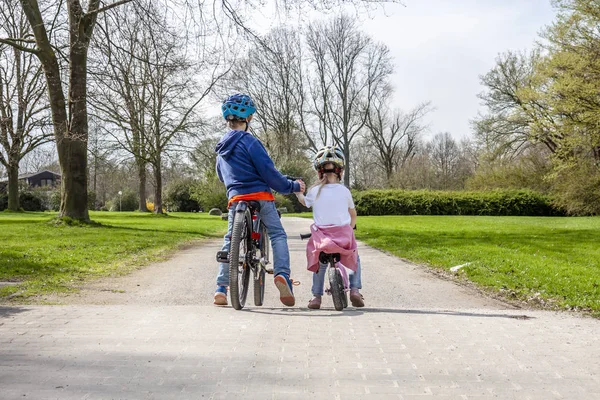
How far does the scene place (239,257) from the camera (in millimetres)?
5379

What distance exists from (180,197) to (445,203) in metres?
24.0

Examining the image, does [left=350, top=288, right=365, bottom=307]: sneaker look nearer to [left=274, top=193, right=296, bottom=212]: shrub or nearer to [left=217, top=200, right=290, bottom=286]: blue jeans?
[left=217, top=200, right=290, bottom=286]: blue jeans

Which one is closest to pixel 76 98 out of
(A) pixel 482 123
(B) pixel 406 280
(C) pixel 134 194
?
(B) pixel 406 280

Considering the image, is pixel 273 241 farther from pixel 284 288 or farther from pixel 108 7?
pixel 108 7

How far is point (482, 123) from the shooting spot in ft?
148

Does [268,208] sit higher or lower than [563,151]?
lower

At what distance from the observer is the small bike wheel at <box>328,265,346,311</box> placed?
5.47 m

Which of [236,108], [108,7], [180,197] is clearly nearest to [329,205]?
[236,108]

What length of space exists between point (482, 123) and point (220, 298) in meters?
42.5

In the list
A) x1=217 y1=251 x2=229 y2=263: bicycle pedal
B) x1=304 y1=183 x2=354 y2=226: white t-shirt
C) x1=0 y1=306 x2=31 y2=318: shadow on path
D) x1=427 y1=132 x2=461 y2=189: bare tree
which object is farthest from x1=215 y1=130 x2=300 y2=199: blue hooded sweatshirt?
x1=427 y1=132 x2=461 y2=189: bare tree

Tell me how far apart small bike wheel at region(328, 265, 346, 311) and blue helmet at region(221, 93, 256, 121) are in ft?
5.50

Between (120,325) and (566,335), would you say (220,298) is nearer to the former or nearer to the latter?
(120,325)

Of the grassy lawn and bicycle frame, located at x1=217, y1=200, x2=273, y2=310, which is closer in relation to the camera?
bicycle frame, located at x1=217, y1=200, x2=273, y2=310

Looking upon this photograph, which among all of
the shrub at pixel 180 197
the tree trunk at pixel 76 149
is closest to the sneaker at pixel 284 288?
the tree trunk at pixel 76 149
